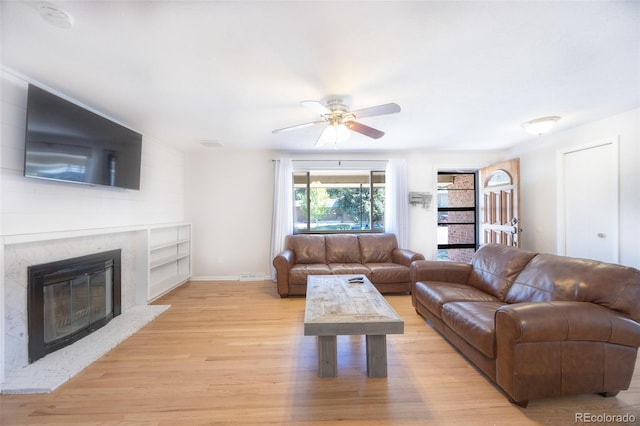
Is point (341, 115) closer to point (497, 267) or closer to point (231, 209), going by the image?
point (497, 267)

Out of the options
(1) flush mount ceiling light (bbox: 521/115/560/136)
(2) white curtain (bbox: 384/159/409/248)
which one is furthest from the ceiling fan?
(2) white curtain (bbox: 384/159/409/248)

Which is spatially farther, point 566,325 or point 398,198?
point 398,198

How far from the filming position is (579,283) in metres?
1.80

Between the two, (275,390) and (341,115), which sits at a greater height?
(341,115)

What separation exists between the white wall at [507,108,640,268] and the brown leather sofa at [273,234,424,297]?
6.31 ft

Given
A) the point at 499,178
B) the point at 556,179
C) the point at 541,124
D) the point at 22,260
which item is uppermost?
the point at 541,124

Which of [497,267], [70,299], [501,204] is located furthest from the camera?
[501,204]

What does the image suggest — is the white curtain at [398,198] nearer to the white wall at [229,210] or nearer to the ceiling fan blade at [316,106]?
the white wall at [229,210]

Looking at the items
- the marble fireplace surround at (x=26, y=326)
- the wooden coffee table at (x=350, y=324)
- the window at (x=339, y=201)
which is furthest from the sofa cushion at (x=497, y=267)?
the marble fireplace surround at (x=26, y=326)

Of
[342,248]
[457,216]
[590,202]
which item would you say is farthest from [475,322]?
[457,216]

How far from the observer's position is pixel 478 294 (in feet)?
7.90

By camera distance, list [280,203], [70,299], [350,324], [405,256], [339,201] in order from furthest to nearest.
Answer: [339,201] → [280,203] → [405,256] → [70,299] → [350,324]

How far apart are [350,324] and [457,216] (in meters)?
5.03

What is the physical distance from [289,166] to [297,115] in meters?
1.71
